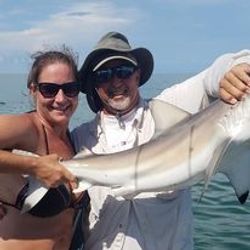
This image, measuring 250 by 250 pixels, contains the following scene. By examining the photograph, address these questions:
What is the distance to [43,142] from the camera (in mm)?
4480

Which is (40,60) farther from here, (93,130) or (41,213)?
(41,213)

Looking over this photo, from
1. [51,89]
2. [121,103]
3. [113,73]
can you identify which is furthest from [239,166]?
[51,89]

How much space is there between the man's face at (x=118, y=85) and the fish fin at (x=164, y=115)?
514mm

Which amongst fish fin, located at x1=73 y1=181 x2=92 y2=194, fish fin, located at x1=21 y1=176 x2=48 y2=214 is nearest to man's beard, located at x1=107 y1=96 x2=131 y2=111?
fish fin, located at x1=73 y1=181 x2=92 y2=194

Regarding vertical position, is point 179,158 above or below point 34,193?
above

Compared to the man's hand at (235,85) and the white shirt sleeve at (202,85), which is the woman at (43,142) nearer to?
the white shirt sleeve at (202,85)

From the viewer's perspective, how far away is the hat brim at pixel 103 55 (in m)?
4.76

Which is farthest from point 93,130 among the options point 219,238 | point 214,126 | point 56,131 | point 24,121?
point 219,238

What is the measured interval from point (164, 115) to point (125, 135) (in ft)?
2.00

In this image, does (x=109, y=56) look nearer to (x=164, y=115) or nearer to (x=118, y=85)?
(x=118, y=85)

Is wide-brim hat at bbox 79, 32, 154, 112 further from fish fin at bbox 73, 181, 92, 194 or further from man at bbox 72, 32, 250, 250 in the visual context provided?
fish fin at bbox 73, 181, 92, 194

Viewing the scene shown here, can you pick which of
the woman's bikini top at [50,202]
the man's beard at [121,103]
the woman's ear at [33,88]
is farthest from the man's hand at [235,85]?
the woman's ear at [33,88]

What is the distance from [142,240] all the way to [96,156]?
2.43 ft

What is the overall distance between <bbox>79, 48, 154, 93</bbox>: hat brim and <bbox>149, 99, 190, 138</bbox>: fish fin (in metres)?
0.77
